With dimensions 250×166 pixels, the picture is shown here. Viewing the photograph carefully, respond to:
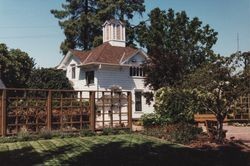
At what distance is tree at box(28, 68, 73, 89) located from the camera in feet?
111

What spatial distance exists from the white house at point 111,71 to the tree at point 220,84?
16.7 m

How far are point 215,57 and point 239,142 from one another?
3.36m

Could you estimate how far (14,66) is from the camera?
4591 centimetres

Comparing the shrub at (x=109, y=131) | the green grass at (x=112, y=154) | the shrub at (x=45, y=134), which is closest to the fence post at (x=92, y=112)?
the shrub at (x=109, y=131)

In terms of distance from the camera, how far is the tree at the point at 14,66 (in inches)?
1783

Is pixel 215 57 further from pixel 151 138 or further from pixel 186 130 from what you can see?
pixel 151 138

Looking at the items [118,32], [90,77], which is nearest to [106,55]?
[90,77]

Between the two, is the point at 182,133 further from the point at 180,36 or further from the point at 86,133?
the point at 180,36

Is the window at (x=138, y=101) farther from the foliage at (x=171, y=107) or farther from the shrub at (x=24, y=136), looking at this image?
the shrub at (x=24, y=136)

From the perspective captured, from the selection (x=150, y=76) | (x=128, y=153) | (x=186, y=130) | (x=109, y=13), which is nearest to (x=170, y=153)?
(x=128, y=153)

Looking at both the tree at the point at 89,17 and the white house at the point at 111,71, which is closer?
the white house at the point at 111,71

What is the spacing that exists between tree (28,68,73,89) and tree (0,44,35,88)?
1168cm

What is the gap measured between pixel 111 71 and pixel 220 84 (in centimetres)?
1814

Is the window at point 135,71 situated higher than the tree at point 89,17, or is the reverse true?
the tree at point 89,17
